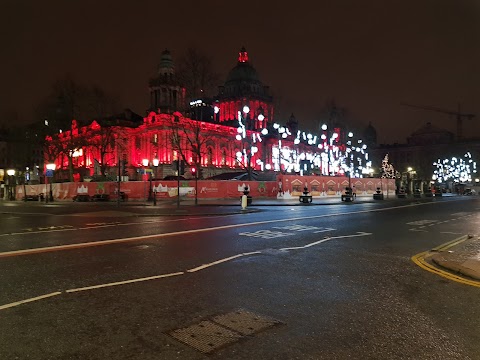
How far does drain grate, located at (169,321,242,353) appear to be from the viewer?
13.5 ft

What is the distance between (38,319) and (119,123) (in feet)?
263

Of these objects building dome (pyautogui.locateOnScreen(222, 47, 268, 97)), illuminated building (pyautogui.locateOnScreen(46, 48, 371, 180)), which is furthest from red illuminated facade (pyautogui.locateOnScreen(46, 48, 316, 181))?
building dome (pyautogui.locateOnScreen(222, 47, 268, 97))

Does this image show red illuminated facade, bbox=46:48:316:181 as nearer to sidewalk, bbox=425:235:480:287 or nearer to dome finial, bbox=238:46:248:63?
dome finial, bbox=238:46:248:63

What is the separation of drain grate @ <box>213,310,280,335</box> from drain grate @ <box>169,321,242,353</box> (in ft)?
0.40

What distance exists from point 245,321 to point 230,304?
703 millimetres

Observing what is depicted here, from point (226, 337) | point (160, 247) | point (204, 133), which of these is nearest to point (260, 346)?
point (226, 337)

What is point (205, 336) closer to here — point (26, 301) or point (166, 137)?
point (26, 301)

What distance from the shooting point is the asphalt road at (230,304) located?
162 inches

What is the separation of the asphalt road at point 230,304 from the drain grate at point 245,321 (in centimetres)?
2

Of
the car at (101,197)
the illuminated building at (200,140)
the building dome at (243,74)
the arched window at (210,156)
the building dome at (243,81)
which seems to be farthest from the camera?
the building dome at (243,74)

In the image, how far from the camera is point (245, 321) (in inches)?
191

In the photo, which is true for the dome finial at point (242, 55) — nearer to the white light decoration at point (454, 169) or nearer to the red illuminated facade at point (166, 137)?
the red illuminated facade at point (166, 137)

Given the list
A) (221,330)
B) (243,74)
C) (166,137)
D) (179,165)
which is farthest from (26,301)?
(243,74)

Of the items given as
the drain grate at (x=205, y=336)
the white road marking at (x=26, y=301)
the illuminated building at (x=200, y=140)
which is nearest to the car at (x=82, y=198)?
the illuminated building at (x=200, y=140)
